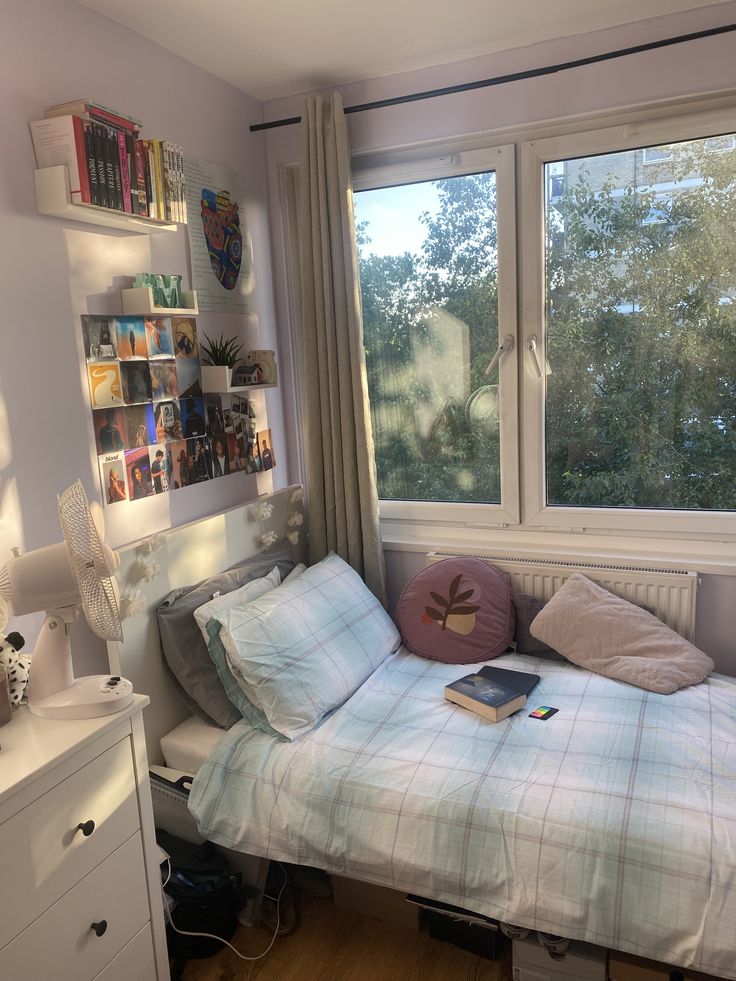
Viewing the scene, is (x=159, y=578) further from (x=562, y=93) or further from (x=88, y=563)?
(x=562, y=93)

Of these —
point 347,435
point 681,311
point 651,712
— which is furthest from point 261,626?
point 681,311

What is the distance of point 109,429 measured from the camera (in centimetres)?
217

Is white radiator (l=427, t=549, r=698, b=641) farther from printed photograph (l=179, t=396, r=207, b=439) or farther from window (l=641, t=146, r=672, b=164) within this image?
window (l=641, t=146, r=672, b=164)

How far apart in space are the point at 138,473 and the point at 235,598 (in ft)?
1.59

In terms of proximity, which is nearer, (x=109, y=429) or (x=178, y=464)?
(x=109, y=429)

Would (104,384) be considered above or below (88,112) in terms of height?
below

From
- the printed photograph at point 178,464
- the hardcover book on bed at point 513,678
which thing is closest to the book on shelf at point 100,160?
the printed photograph at point 178,464

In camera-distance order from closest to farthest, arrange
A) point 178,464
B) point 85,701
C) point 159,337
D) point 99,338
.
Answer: point 85,701 < point 99,338 < point 159,337 < point 178,464

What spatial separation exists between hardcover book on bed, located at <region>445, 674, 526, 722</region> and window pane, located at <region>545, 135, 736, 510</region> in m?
0.85

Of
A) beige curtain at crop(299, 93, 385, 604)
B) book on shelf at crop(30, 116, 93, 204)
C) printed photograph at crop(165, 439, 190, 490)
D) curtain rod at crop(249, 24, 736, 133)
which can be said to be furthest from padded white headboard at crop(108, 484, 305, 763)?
curtain rod at crop(249, 24, 736, 133)

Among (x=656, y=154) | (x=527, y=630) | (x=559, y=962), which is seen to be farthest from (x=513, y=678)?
(x=656, y=154)

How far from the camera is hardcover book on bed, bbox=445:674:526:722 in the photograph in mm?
2160

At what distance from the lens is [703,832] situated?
1653 mm

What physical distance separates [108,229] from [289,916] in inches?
79.9
